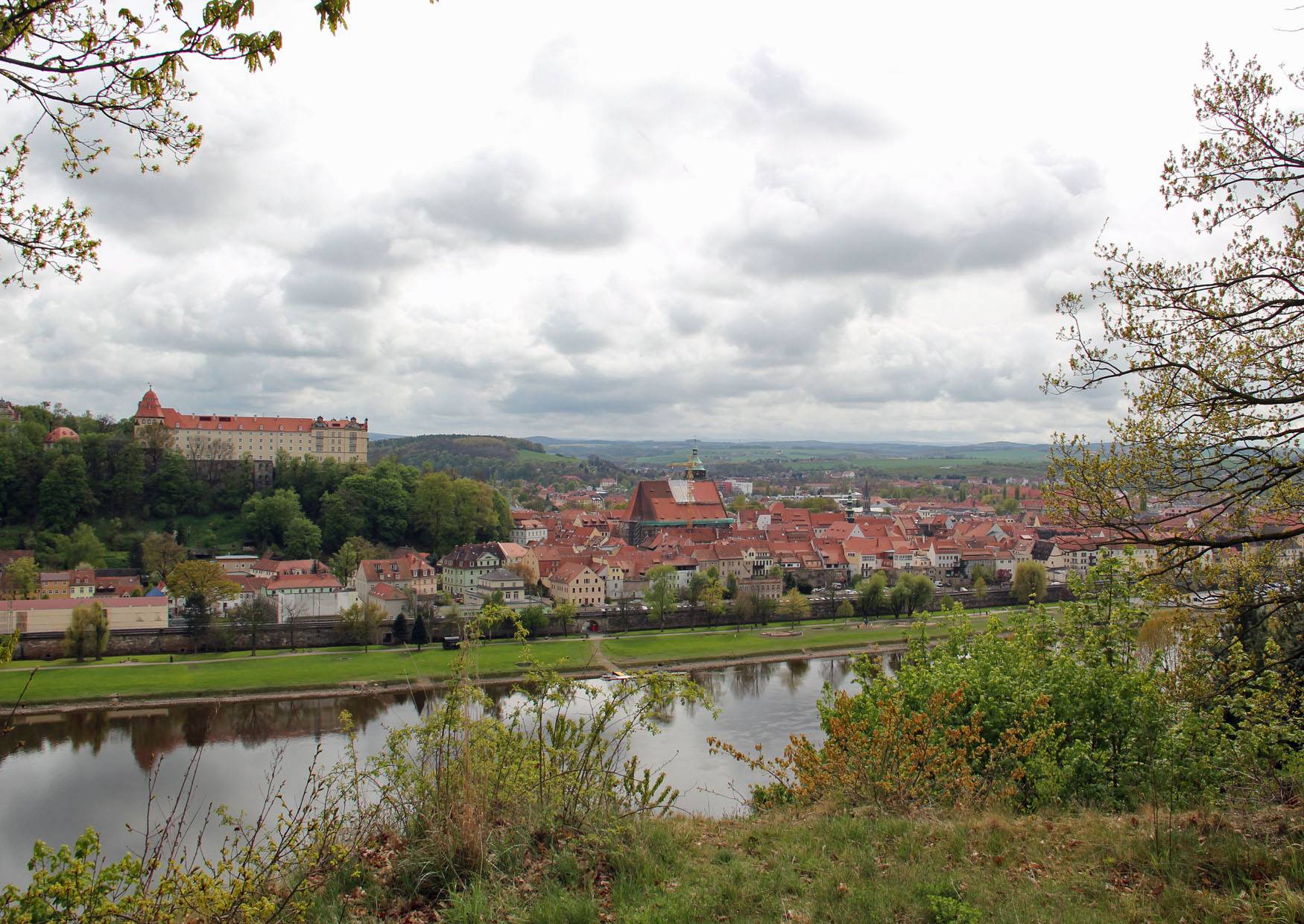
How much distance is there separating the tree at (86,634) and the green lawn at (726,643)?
54.6 ft

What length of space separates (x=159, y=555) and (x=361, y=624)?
13197 millimetres

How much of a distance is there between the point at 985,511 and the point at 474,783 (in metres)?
94.1

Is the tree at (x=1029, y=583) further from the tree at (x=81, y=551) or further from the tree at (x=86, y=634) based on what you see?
the tree at (x=81, y=551)

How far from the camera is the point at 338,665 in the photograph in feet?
92.5

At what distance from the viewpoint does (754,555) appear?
46875mm

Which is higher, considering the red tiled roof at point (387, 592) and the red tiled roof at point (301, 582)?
the red tiled roof at point (301, 582)

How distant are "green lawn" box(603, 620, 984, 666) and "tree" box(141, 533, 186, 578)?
19.7 m

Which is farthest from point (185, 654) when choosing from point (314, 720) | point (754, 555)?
point (754, 555)

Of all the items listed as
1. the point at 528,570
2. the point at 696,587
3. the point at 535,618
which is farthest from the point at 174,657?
the point at 696,587

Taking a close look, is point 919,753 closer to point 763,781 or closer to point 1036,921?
point 1036,921

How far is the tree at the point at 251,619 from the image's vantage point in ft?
101

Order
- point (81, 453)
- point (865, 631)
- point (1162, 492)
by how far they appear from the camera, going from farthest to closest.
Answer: point (81, 453) < point (865, 631) < point (1162, 492)

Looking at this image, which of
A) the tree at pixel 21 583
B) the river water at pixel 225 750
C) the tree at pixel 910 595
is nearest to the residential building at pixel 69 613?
the tree at pixel 21 583

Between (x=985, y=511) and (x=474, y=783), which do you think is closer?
(x=474, y=783)
